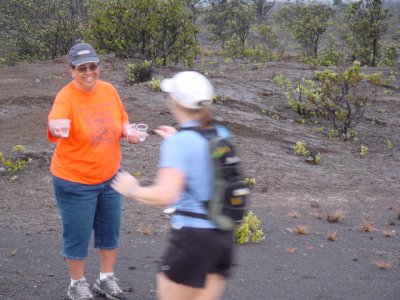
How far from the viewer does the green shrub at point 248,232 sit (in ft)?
19.1

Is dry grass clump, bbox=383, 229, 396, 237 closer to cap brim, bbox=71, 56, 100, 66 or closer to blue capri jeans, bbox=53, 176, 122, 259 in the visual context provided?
blue capri jeans, bbox=53, 176, 122, 259

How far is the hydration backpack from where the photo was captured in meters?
2.67

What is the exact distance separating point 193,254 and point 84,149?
4.30 ft

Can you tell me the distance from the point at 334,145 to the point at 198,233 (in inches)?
347

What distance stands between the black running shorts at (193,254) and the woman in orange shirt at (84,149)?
1.18 metres

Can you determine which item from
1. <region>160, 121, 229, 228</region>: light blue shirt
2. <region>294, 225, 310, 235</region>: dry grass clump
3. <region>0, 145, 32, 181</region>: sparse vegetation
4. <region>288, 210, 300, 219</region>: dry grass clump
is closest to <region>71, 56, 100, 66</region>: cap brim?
<region>160, 121, 229, 228</region>: light blue shirt

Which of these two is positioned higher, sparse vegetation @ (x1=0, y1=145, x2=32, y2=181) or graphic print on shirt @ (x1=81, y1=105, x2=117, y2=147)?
graphic print on shirt @ (x1=81, y1=105, x2=117, y2=147)

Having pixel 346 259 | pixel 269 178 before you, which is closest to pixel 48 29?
pixel 269 178

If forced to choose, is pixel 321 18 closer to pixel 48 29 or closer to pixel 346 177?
pixel 48 29

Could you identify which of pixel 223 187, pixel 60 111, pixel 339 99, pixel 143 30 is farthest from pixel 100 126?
pixel 143 30

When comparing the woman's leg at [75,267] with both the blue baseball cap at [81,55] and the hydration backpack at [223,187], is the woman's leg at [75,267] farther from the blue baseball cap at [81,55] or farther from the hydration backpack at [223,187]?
the hydration backpack at [223,187]

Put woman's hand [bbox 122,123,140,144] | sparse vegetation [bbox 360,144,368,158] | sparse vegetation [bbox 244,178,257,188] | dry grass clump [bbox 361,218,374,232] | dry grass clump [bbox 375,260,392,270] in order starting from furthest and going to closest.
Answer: sparse vegetation [bbox 360,144,368,158]
sparse vegetation [bbox 244,178,257,188]
dry grass clump [bbox 361,218,374,232]
dry grass clump [bbox 375,260,392,270]
woman's hand [bbox 122,123,140,144]

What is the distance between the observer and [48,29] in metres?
18.4

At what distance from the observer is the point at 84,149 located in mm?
3699
